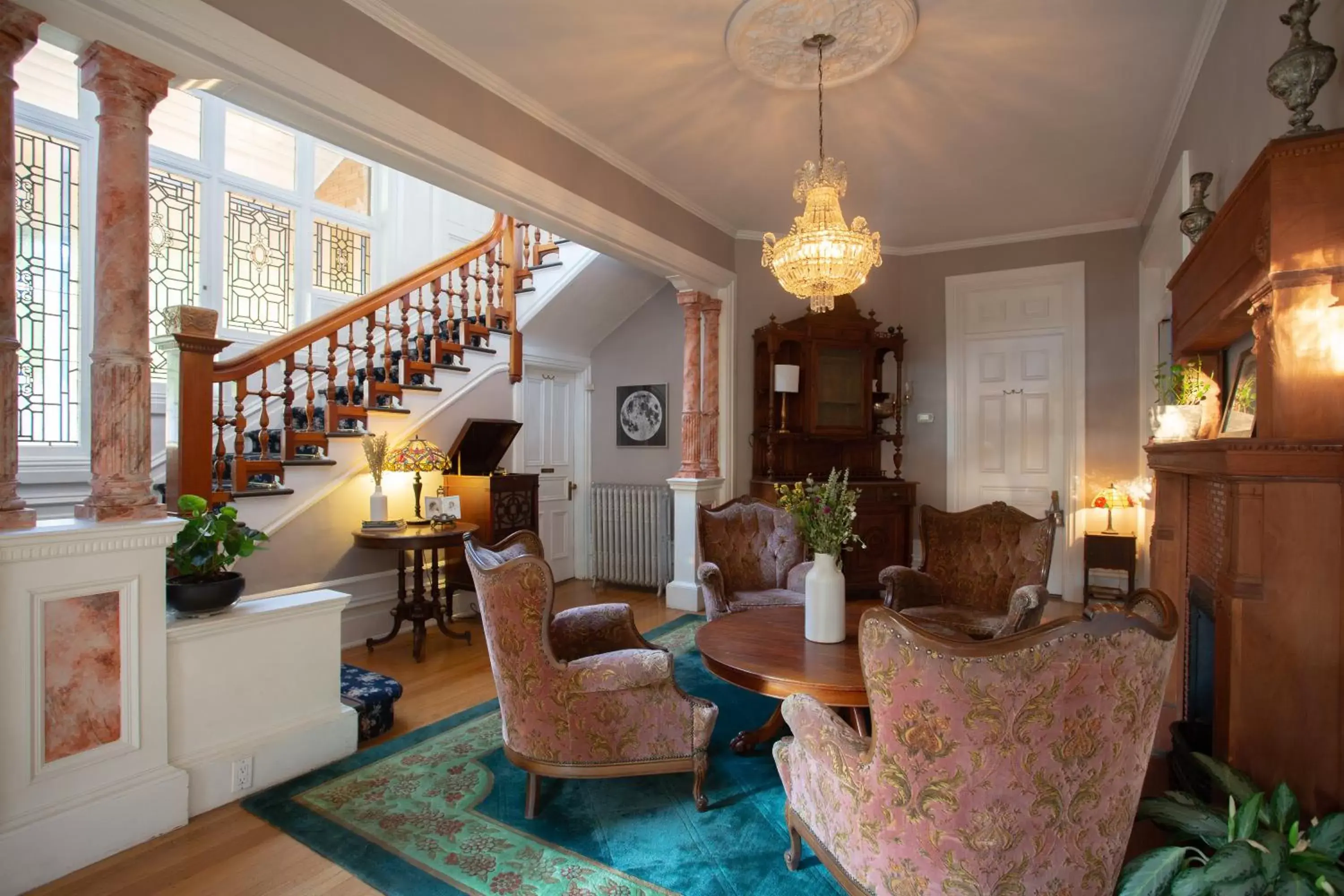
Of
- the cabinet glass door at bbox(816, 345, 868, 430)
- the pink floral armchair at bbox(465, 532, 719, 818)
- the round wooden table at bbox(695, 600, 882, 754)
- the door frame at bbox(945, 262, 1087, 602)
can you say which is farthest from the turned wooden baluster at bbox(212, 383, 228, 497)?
the door frame at bbox(945, 262, 1087, 602)

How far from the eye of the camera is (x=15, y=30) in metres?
1.98

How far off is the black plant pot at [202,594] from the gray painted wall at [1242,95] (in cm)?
369

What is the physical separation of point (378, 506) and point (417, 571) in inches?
18.9

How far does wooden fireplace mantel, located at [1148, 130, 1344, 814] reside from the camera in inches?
60.6

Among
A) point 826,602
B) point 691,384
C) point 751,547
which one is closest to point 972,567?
point 751,547

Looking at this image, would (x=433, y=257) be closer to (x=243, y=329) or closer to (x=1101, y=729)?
(x=243, y=329)

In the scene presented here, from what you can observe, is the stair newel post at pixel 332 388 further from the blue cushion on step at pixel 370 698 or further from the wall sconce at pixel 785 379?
the wall sconce at pixel 785 379

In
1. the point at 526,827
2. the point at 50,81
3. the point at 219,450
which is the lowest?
the point at 526,827

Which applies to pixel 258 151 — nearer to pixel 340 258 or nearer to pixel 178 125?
pixel 178 125

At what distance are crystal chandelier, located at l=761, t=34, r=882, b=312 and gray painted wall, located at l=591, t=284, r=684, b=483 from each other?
267 cm

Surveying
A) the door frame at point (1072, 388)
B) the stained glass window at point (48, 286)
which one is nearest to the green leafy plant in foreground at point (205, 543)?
the stained glass window at point (48, 286)

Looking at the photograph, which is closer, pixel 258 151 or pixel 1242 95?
pixel 1242 95

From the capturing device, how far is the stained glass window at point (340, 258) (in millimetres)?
6137

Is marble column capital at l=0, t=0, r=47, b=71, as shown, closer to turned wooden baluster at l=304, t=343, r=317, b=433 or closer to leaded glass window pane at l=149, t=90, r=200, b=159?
turned wooden baluster at l=304, t=343, r=317, b=433
